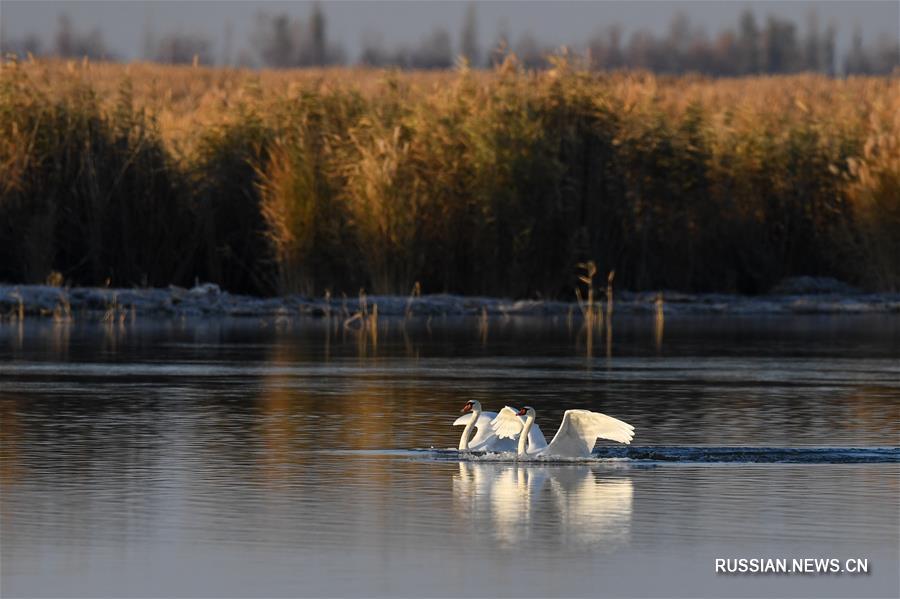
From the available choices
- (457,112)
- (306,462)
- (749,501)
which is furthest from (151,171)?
(749,501)

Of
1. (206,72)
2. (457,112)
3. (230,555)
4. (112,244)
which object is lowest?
(230,555)

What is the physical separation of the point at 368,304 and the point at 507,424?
17.2 meters

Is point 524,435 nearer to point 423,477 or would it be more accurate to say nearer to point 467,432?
point 467,432

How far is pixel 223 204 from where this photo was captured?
32094 mm

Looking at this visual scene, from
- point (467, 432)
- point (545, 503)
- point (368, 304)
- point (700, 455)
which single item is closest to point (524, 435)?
point (467, 432)

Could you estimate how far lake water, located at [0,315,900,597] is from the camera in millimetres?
9195

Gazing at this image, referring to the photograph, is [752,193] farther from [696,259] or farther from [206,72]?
[206,72]

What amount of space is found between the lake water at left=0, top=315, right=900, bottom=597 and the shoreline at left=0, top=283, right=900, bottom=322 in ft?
20.2

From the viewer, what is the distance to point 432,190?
104ft

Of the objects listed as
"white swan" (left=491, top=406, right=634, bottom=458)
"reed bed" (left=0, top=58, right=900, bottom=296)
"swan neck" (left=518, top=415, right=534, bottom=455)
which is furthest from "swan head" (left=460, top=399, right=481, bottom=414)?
"reed bed" (left=0, top=58, right=900, bottom=296)

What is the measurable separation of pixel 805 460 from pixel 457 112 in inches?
797

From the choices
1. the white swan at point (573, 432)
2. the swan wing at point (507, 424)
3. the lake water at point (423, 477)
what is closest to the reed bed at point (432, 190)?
the lake water at point (423, 477)

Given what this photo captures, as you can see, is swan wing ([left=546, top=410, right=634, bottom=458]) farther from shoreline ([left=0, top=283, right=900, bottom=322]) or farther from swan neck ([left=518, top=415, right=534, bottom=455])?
shoreline ([left=0, top=283, right=900, bottom=322])

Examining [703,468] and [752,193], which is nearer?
[703,468]
